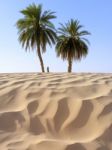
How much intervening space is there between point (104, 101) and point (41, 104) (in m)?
0.73

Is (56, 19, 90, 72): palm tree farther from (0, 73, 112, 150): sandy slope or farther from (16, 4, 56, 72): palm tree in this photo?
(0, 73, 112, 150): sandy slope

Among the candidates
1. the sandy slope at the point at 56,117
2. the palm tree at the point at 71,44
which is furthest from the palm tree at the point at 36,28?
the sandy slope at the point at 56,117

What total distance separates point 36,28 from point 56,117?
28.7 metres

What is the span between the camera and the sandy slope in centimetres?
308

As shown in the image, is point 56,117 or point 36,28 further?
point 36,28

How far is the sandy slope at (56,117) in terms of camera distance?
10.1ft

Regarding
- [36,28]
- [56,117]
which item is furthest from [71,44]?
[56,117]

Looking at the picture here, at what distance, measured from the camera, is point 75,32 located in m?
35.7

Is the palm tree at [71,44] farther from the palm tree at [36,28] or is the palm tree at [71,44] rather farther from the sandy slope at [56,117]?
the sandy slope at [56,117]

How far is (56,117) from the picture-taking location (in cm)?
365

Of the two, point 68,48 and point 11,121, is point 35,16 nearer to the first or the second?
point 68,48

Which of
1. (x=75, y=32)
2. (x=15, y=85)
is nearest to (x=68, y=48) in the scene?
(x=75, y=32)

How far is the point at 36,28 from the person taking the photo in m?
31.9

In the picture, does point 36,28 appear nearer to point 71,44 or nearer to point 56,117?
point 71,44
